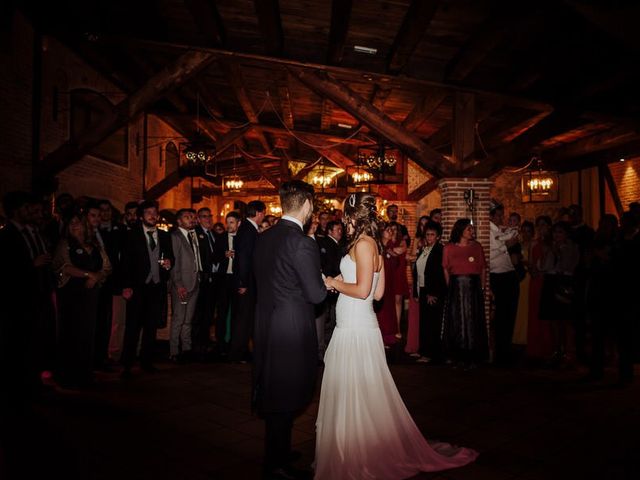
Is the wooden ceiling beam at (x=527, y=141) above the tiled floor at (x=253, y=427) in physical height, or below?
above

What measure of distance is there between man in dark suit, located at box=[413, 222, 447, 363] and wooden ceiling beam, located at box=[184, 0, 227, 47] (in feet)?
13.3

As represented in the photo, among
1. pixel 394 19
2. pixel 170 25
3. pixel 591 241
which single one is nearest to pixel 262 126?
pixel 170 25

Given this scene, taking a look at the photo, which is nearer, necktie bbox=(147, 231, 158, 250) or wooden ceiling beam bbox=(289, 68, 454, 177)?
necktie bbox=(147, 231, 158, 250)

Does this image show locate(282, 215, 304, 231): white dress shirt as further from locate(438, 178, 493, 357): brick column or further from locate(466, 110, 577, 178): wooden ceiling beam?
locate(466, 110, 577, 178): wooden ceiling beam

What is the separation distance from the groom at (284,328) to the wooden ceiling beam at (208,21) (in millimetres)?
4693

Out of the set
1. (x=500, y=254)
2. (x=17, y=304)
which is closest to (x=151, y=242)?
(x=17, y=304)

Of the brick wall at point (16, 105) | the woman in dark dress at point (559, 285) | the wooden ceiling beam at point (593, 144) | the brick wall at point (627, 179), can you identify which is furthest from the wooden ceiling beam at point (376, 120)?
the brick wall at point (627, 179)

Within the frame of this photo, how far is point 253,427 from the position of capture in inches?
162

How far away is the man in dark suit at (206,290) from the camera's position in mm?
6984

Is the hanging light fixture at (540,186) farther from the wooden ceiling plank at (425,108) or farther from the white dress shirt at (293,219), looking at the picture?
the white dress shirt at (293,219)

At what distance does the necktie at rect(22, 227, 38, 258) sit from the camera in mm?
4867

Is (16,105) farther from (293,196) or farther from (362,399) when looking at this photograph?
(362,399)

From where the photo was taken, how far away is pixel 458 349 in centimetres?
632

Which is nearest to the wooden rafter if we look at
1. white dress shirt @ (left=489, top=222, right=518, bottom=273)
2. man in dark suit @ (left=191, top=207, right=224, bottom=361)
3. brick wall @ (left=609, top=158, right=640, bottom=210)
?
brick wall @ (left=609, top=158, right=640, bottom=210)
